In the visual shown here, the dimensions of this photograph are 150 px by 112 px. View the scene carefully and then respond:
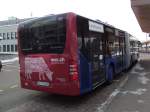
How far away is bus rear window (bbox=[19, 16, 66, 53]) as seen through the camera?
7168mm

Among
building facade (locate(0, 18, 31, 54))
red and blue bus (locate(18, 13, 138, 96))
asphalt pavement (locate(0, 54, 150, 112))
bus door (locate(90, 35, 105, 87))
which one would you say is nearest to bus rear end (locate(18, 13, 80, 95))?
red and blue bus (locate(18, 13, 138, 96))

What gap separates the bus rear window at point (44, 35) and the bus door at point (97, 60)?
1340 mm

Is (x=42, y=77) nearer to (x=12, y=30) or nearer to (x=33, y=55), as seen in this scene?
(x=33, y=55)

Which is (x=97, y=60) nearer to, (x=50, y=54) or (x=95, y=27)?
(x=95, y=27)

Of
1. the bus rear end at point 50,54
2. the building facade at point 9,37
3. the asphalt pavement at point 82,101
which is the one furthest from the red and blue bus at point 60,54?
the building facade at point 9,37

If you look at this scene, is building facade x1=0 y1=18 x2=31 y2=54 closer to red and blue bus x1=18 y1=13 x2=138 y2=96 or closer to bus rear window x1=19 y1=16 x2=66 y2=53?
bus rear window x1=19 y1=16 x2=66 y2=53

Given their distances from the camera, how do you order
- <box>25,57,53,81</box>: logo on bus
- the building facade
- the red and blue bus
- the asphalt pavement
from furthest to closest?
the building facade, <box>25,57,53,81</box>: logo on bus, the red and blue bus, the asphalt pavement

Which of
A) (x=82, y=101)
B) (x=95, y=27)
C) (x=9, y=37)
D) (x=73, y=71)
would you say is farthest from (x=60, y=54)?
(x=9, y=37)

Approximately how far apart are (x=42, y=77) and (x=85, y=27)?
211 cm

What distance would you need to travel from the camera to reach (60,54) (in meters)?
7.07

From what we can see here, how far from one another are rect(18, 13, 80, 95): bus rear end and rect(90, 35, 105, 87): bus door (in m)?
1.22

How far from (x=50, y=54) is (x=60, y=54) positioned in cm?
40

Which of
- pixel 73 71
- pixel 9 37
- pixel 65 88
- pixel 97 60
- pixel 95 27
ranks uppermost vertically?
pixel 9 37

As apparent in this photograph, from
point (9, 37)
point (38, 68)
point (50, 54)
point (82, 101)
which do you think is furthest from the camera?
point (9, 37)
